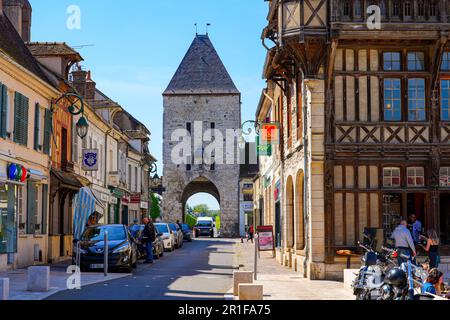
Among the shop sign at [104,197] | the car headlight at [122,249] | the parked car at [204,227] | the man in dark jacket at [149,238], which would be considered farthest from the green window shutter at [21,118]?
the parked car at [204,227]

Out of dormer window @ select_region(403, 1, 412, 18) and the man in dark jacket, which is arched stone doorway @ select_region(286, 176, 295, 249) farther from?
dormer window @ select_region(403, 1, 412, 18)

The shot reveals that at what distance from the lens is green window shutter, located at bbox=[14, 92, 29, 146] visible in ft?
75.8

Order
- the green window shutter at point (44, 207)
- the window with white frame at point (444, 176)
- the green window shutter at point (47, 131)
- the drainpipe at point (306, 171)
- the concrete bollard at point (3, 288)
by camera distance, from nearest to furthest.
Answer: the concrete bollard at point (3, 288)
the window with white frame at point (444, 176)
the drainpipe at point (306, 171)
the green window shutter at point (44, 207)
the green window shutter at point (47, 131)

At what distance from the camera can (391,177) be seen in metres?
21.2

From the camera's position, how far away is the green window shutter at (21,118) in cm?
2309

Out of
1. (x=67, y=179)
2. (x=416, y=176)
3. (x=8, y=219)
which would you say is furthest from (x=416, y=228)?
(x=67, y=179)

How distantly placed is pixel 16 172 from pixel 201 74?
2285 inches

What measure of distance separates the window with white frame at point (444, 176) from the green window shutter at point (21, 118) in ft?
39.9

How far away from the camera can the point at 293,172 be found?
80.4 feet

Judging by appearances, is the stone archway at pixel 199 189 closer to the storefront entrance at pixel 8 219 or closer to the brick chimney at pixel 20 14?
the brick chimney at pixel 20 14

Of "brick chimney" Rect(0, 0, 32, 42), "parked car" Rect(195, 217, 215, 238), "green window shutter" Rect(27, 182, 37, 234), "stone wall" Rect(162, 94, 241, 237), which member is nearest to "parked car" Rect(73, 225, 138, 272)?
"green window shutter" Rect(27, 182, 37, 234)

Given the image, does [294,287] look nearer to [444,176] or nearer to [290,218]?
[444,176]
